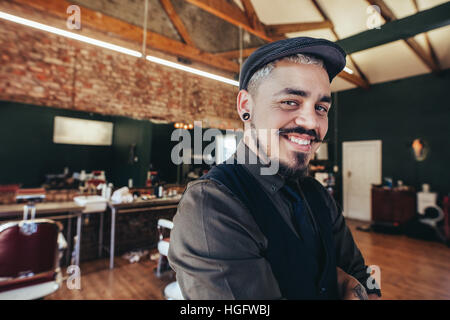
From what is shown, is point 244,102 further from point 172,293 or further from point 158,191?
point 158,191

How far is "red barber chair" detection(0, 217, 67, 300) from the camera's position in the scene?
1.84 m

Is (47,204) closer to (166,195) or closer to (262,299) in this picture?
(166,195)

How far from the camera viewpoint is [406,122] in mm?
6840

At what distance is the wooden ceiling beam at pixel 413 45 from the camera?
15.0 feet

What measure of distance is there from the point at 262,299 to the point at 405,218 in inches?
291

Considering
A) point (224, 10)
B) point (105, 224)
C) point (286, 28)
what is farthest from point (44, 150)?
point (286, 28)

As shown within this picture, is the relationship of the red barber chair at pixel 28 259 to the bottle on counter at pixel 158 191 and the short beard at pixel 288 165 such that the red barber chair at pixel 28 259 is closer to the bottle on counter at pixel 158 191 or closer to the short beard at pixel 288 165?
the short beard at pixel 288 165

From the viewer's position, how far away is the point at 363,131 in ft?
25.2

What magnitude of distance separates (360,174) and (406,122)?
193 centimetres

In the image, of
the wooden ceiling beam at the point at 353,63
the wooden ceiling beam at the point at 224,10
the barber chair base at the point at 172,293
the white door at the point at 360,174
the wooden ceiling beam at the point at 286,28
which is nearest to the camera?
the barber chair base at the point at 172,293

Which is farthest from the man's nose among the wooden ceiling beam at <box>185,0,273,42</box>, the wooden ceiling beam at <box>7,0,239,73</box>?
the wooden ceiling beam at <box>7,0,239,73</box>

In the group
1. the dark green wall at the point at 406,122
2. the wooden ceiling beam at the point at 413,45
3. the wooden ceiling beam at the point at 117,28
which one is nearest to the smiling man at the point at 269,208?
the wooden ceiling beam at the point at 117,28

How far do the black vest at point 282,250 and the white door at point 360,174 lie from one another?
7853 millimetres
